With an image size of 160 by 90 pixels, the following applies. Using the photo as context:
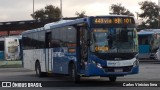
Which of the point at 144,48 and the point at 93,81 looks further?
the point at 144,48

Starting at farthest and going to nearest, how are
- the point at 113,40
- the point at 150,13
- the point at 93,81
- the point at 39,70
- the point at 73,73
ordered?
1. the point at 150,13
2. the point at 39,70
3. the point at 93,81
4. the point at 73,73
5. the point at 113,40

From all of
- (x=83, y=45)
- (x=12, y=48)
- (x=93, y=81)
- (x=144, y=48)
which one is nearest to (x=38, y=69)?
(x=93, y=81)

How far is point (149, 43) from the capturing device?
51719 mm

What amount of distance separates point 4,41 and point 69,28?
4333 cm

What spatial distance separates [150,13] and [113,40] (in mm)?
65826

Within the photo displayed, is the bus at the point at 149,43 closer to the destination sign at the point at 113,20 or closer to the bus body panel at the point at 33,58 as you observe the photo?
the bus body panel at the point at 33,58

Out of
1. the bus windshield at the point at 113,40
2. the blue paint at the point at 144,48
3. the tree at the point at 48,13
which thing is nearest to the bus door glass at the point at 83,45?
the bus windshield at the point at 113,40

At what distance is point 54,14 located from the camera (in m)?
107

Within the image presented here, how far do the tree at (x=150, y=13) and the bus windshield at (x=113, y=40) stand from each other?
212 feet

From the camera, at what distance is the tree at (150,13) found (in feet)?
279

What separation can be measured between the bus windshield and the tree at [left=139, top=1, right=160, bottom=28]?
6469 centimetres

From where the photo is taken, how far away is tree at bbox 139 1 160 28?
85.1 metres

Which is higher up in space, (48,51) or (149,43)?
(48,51)

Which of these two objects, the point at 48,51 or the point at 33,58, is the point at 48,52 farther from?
the point at 33,58
